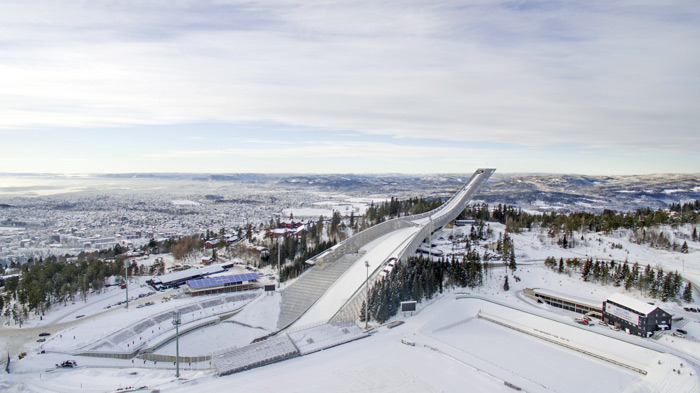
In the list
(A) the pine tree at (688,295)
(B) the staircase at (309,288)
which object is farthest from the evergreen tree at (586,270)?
Result: (B) the staircase at (309,288)

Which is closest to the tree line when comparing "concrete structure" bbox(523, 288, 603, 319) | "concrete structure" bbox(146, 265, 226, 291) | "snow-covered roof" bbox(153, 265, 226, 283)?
"concrete structure" bbox(523, 288, 603, 319)

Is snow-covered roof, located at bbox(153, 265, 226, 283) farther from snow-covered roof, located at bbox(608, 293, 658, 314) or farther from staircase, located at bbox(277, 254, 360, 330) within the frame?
snow-covered roof, located at bbox(608, 293, 658, 314)

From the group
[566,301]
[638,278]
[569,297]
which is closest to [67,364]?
[566,301]

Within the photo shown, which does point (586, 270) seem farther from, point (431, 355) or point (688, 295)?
point (431, 355)

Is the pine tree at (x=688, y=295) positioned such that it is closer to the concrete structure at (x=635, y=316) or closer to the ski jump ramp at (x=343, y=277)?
the concrete structure at (x=635, y=316)

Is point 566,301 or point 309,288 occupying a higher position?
point 566,301

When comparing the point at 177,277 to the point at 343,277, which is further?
the point at 177,277
